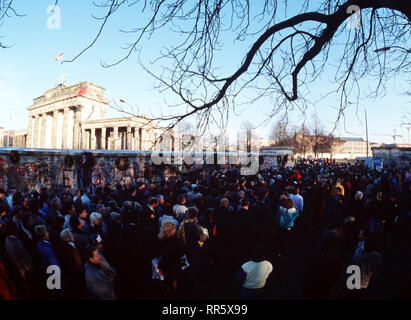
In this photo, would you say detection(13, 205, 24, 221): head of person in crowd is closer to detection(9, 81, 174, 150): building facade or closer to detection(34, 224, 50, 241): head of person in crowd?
detection(34, 224, 50, 241): head of person in crowd

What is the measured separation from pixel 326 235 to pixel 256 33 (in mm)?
3001

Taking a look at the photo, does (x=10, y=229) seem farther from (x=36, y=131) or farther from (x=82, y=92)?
(x=36, y=131)

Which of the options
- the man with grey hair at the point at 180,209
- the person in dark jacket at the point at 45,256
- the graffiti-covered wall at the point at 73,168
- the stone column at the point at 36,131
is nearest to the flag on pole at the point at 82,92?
the stone column at the point at 36,131

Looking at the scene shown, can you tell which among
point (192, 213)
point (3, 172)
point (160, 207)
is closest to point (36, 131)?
point (3, 172)

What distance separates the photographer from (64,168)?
43.6 feet

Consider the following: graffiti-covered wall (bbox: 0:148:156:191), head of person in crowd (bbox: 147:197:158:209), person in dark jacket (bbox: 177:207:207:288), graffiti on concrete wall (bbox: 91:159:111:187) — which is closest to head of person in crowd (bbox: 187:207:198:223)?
person in dark jacket (bbox: 177:207:207:288)

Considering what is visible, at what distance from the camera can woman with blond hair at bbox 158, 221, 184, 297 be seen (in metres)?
3.51

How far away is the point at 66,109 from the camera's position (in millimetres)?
54875

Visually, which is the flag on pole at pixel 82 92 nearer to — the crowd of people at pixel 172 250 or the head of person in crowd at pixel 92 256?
the crowd of people at pixel 172 250

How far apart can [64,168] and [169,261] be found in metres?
12.1

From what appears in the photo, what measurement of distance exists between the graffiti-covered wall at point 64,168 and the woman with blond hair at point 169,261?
11.8 m

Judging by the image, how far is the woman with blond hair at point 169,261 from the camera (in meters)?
3.51

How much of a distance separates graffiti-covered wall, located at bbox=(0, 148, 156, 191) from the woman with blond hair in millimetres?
11840
